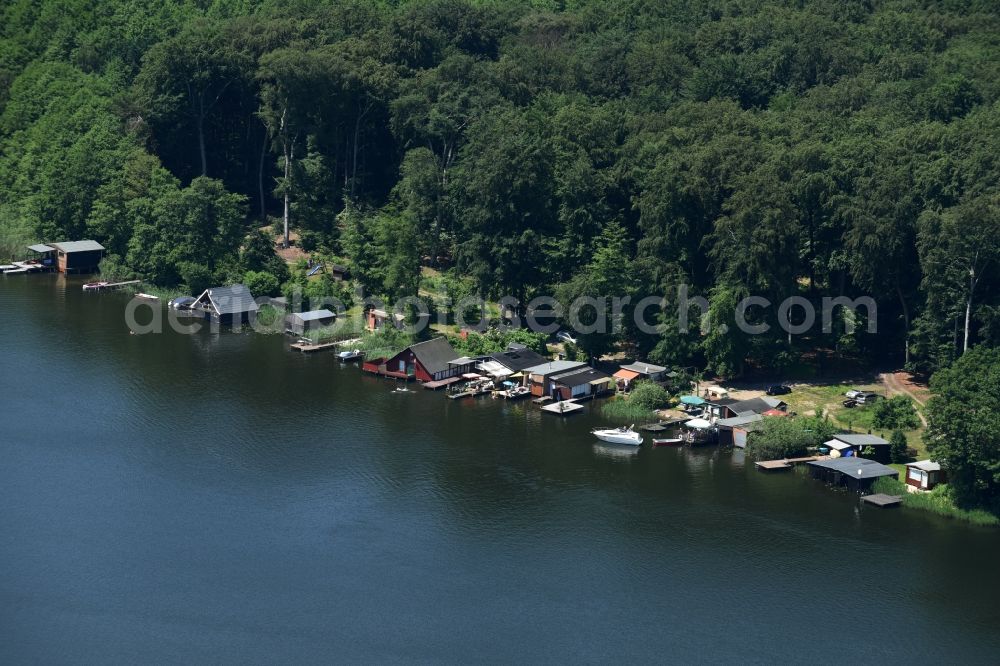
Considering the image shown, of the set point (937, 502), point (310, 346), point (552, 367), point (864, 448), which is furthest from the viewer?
point (310, 346)

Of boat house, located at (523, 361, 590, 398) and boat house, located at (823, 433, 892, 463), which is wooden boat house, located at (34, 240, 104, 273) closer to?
boat house, located at (523, 361, 590, 398)

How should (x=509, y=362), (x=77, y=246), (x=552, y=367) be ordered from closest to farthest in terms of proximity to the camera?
(x=552, y=367) < (x=509, y=362) < (x=77, y=246)

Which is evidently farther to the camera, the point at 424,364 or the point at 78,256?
the point at 78,256

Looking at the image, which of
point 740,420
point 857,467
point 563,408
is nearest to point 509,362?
point 563,408

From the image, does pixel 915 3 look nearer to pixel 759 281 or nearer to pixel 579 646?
pixel 759 281

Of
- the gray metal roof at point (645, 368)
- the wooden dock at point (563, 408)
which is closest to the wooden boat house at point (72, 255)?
the wooden dock at point (563, 408)

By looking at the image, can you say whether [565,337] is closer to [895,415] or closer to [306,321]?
[306,321]

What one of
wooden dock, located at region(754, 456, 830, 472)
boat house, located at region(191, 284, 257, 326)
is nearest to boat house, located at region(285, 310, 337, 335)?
boat house, located at region(191, 284, 257, 326)

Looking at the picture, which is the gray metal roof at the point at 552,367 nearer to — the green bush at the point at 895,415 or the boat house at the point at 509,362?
the boat house at the point at 509,362
